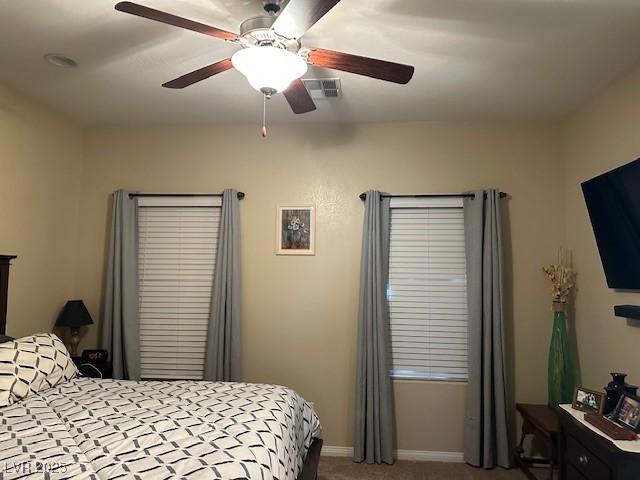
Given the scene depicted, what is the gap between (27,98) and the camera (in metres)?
3.31

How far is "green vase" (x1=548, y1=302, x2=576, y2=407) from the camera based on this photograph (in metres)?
3.22

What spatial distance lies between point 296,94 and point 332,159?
149cm

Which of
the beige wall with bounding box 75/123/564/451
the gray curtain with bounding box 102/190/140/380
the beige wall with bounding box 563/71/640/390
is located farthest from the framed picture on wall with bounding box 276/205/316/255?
the beige wall with bounding box 563/71/640/390

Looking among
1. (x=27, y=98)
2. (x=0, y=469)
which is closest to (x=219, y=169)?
(x=27, y=98)

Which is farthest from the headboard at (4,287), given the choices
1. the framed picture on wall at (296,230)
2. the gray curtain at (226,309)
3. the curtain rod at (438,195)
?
the curtain rod at (438,195)

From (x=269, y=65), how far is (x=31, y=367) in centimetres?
209

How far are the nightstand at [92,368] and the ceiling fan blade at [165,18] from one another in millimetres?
2714

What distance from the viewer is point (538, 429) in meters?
3.04

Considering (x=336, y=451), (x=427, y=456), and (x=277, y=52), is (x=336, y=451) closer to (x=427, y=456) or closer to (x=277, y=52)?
(x=427, y=456)

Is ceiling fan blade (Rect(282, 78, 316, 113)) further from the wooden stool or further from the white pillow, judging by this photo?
the wooden stool

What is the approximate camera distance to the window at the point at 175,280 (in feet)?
12.5

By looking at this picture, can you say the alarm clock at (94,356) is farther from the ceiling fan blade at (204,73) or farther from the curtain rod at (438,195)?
the curtain rod at (438,195)

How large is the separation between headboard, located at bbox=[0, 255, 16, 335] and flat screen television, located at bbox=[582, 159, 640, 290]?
3.94 m

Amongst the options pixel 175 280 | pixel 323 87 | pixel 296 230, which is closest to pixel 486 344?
pixel 296 230
